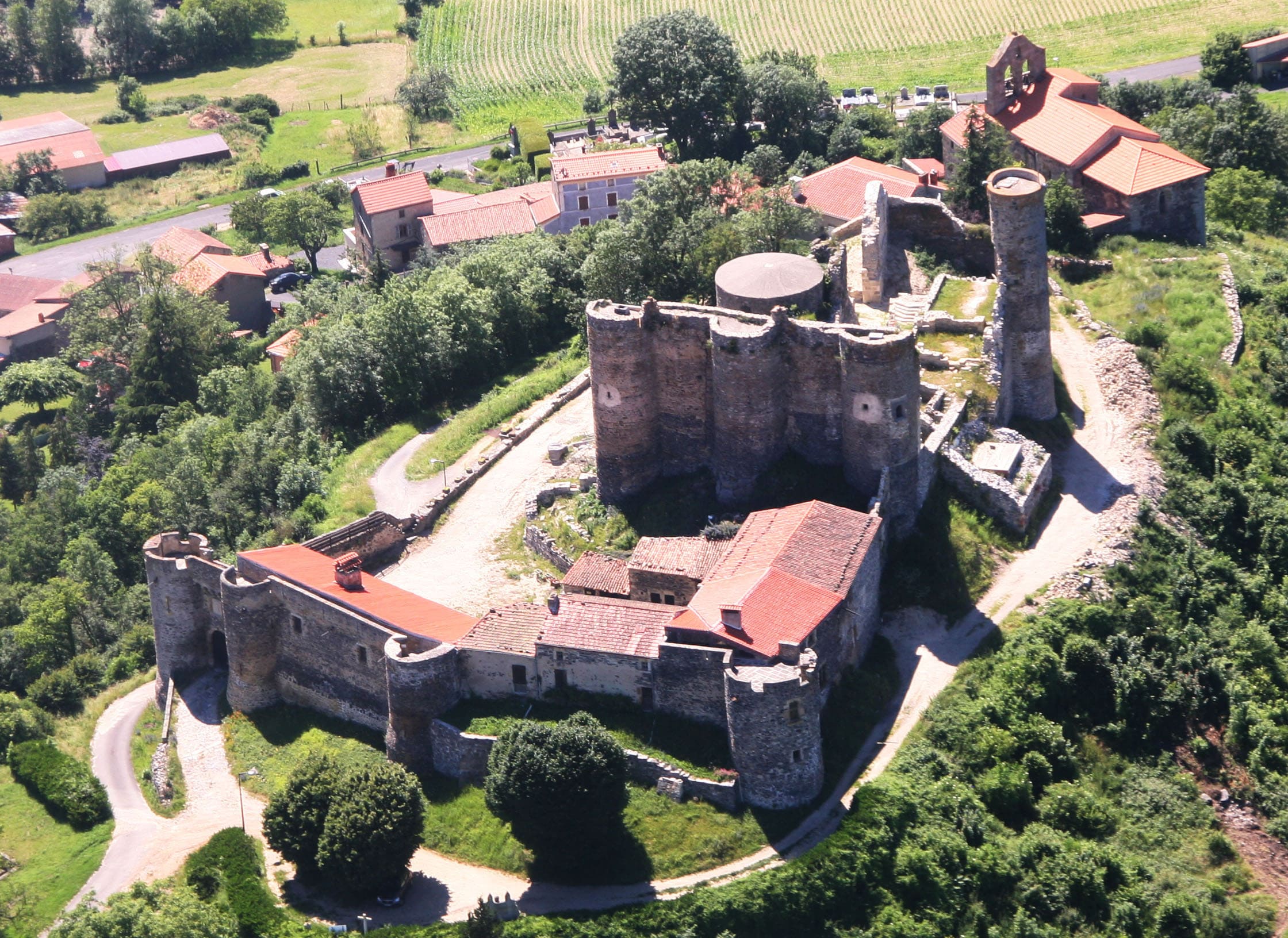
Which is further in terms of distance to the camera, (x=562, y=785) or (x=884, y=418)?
(x=884, y=418)

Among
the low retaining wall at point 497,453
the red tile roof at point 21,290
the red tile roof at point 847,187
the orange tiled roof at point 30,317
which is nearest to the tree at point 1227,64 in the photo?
the red tile roof at point 847,187

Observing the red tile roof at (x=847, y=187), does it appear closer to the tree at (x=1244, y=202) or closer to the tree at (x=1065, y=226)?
the tree at (x=1065, y=226)

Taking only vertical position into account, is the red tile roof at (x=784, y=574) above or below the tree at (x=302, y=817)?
above

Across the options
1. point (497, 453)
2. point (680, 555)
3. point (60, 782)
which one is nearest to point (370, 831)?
point (680, 555)

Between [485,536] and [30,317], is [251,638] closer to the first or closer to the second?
[485,536]

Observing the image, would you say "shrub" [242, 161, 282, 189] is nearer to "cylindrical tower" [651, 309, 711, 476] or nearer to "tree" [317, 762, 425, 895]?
"cylindrical tower" [651, 309, 711, 476]

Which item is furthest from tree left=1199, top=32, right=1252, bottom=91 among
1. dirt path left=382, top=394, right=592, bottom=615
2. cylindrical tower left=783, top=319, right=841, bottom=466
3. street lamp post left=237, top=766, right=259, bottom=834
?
street lamp post left=237, top=766, right=259, bottom=834
